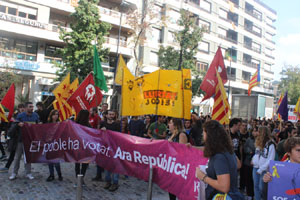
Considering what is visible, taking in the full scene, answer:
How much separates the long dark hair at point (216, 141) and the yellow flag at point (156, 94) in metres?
3.15

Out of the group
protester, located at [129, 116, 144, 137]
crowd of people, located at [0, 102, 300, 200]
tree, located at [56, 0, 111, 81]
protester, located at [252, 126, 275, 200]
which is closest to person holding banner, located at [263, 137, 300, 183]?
crowd of people, located at [0, 102, 300, 200]

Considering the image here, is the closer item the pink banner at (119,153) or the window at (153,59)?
the pink banner at (119,153)

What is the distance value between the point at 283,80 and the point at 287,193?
4987 cm

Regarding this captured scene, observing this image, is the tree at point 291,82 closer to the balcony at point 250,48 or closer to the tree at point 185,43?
the balcony at point 250,48

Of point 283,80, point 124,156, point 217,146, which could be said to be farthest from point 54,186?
point 283,80

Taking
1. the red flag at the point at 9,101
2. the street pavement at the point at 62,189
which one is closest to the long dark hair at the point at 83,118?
the street pavement at the point at 62,189

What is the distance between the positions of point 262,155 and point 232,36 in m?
44.2

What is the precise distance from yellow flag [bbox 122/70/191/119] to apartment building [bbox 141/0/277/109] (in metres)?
25.8

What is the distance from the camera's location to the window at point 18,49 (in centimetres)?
2239

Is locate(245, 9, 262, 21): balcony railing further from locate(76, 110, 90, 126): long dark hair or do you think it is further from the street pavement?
the street pavement

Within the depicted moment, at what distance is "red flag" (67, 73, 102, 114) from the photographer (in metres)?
7.60

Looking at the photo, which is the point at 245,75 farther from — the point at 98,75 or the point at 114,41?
the point at 98,75

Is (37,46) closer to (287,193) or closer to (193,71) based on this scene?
(193,71)

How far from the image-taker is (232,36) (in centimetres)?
4556
